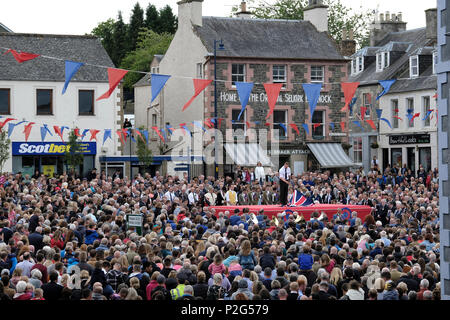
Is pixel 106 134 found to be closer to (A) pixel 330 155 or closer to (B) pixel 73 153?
(B) pixel 73 153

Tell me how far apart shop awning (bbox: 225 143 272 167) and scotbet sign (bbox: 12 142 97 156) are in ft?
25.6

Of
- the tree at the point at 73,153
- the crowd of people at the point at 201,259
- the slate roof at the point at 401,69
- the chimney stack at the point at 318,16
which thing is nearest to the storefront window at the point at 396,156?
the slate roof at the point at 401,69

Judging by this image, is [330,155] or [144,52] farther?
[144,52]

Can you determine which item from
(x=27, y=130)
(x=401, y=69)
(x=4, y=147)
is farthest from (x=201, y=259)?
(x=401, y=69)

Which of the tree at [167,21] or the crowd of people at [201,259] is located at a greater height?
the tree at [167,21]

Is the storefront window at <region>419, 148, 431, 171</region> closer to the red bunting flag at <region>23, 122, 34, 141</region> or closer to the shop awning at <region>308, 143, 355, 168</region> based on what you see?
the shop awning at <region>308, 143, 355, 168</region>

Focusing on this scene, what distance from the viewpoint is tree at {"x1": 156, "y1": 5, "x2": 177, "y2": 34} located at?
80.1 m

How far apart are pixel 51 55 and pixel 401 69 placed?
20154 millimetres

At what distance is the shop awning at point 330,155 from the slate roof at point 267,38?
4.91 m

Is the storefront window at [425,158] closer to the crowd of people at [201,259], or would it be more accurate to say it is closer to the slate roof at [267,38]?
the slate roof at [267,38]

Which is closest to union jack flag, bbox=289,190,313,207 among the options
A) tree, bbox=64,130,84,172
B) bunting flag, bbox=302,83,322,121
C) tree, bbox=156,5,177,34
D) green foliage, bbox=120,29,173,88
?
bunting flag, bbox=302,83,322,121

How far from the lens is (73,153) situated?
130 feet

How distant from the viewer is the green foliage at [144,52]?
72.6m
